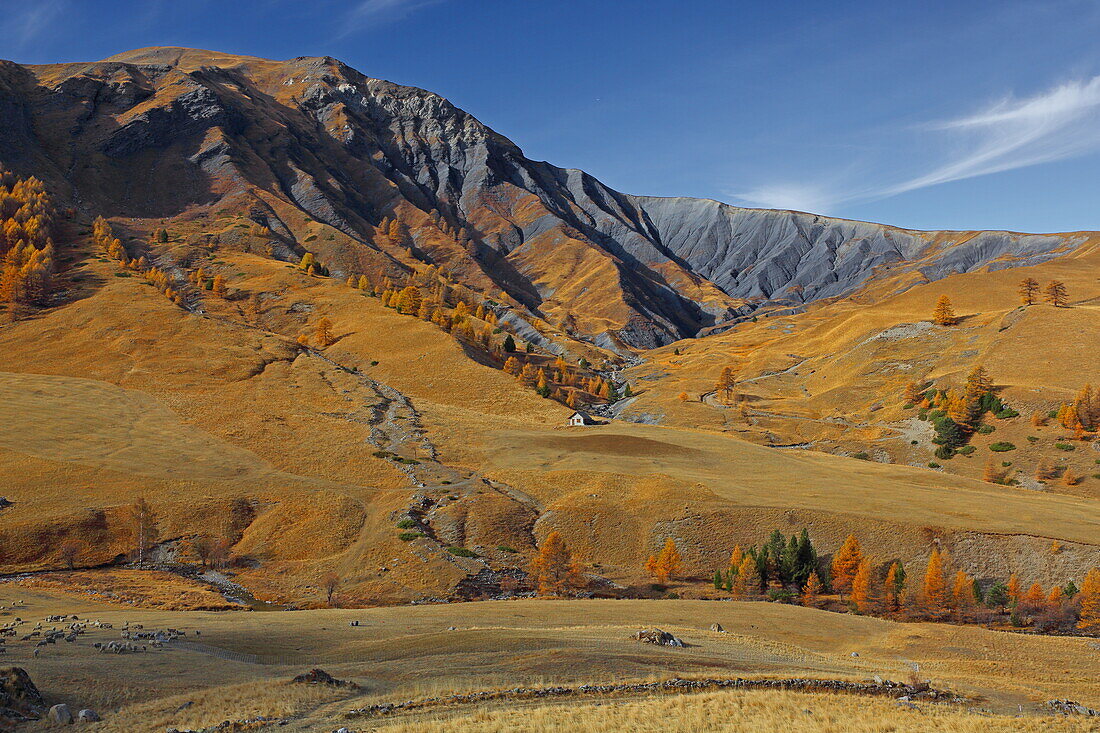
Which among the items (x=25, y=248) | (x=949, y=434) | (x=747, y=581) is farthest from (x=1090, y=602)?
(x=25, y=248)

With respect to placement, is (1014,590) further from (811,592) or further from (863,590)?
(811,592)

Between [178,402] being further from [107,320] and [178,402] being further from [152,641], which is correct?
[152,641]

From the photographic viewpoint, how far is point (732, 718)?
23484mm

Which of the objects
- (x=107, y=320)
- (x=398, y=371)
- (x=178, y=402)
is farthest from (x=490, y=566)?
(x=107, y=320)

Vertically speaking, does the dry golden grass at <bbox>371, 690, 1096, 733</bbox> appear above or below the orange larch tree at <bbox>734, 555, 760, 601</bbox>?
above

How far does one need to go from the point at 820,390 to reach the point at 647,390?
163ft

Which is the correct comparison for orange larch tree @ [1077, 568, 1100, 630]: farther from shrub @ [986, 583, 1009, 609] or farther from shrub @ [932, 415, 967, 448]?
shrub @ [932, 415, 967, 448]

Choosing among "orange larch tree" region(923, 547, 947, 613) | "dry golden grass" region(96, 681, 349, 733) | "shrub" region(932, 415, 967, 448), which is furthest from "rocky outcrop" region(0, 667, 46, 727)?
"shrub" region(932, 415, 967, 448)

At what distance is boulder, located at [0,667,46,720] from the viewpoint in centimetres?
1959

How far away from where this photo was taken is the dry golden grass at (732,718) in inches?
856

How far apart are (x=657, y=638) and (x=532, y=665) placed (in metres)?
10.8

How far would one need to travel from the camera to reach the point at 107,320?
144 metres

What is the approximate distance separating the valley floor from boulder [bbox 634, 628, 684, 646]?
3.14 ft

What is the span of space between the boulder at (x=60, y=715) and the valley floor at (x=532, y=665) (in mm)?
563
